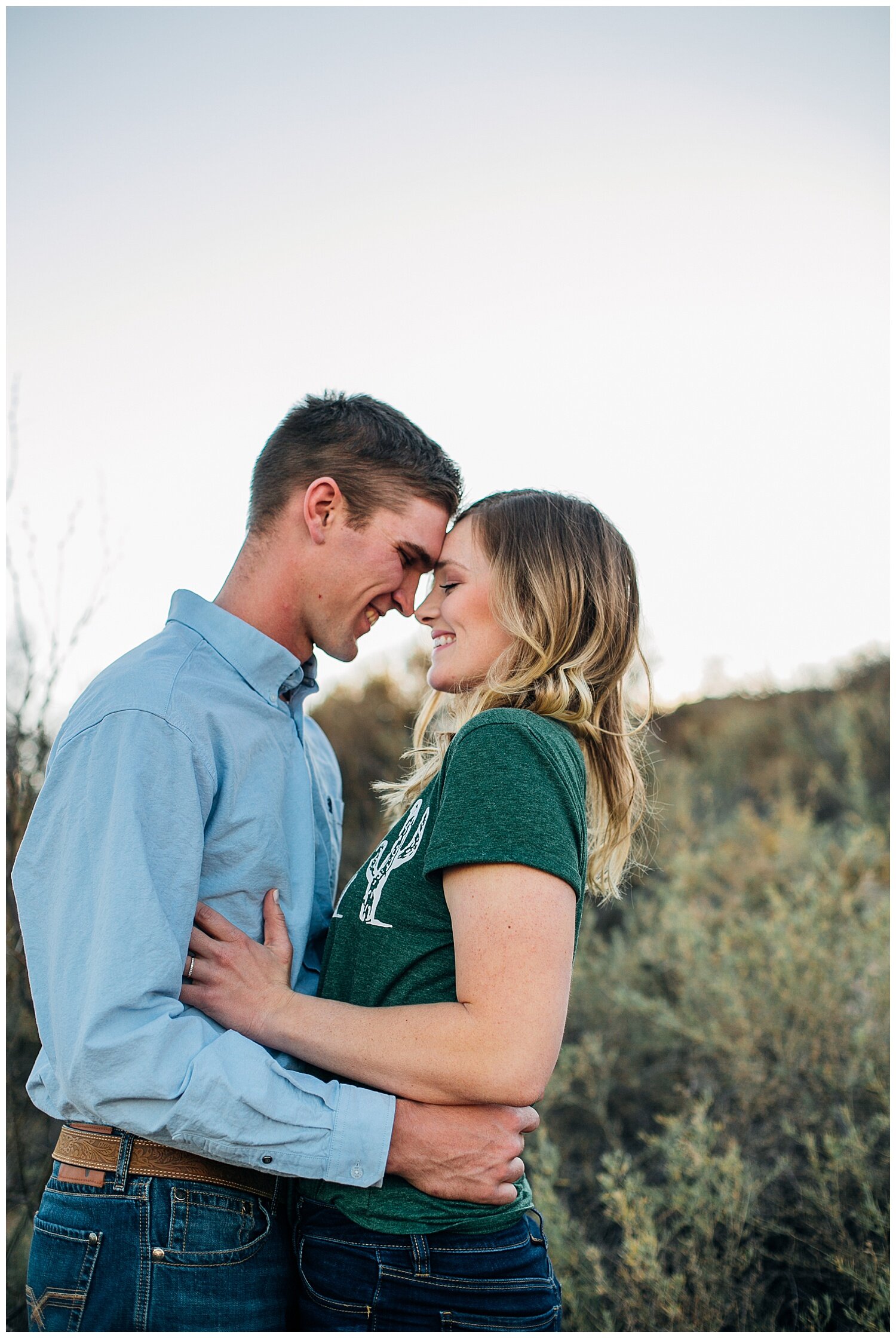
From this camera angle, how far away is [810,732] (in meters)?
9.55

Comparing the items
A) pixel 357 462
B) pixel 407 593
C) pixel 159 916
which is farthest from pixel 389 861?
pixel 357 462

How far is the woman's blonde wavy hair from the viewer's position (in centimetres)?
193

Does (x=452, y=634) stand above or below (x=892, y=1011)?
above

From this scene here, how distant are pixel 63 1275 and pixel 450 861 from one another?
962mm

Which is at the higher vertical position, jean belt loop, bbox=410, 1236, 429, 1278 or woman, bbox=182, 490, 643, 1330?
woman, bbox=182, 490, 643, 1330

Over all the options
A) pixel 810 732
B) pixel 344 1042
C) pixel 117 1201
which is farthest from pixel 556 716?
pixel 810 732

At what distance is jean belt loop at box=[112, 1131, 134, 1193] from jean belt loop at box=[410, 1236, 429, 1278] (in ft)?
1.65

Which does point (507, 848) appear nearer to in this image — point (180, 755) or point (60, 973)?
point (180, 755)

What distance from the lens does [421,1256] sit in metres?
1.58

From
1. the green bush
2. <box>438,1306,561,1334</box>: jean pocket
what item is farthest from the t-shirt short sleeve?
the green bush

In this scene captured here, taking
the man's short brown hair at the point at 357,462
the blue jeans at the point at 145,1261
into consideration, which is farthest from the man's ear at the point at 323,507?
the blue jeans at the point at 145,1261

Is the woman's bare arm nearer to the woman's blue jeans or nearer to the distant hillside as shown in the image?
the woman's blue jeans

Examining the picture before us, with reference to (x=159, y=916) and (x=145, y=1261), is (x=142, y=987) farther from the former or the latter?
(x=145, y=1261)

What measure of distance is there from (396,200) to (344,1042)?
4.80 metres
